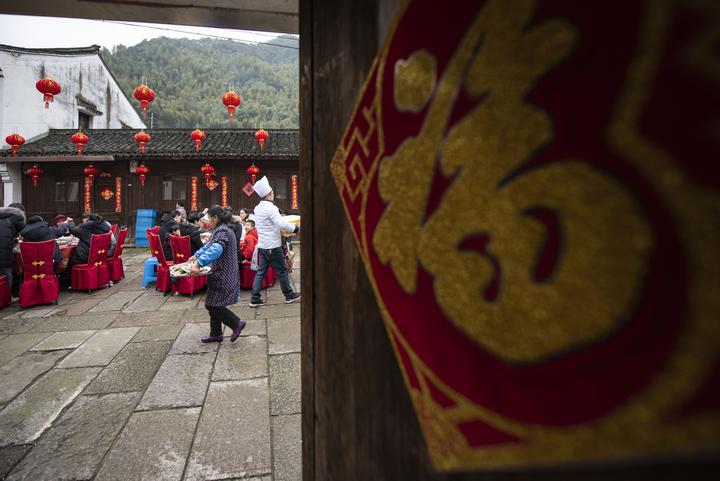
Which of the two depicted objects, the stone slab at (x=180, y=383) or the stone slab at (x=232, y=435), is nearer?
the stone slab at (x=232, y=435)

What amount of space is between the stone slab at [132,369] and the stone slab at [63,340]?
0.61m

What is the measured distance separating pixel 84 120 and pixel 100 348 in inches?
690

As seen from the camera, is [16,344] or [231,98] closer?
[16,344]

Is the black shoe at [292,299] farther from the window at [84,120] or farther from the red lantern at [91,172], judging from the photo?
the window at [84,120]

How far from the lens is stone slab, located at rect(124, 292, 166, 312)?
4.81m

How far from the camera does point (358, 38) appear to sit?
79 cm

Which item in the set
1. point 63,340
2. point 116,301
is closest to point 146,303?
point 116,301

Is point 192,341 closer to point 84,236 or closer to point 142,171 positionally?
point 84,236

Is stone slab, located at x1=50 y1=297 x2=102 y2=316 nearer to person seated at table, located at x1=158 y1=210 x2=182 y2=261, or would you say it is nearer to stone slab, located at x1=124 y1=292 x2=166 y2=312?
stone slab, located at x1=124 y1=292 x2=166 y2=312

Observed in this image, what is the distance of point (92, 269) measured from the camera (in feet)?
18.4

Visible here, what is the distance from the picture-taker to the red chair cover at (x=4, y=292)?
4652 millimetres

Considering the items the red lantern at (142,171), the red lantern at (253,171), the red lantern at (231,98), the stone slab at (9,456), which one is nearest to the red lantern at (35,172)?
the red lantern at (142,171)

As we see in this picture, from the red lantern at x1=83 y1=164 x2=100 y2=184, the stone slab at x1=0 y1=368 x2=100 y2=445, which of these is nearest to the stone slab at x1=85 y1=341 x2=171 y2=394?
the stone slab at x1=0 y1=368 x2=100 y2=445

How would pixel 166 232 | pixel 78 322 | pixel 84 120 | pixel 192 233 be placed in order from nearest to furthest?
pixel 78 322 → pixel 192 233 → pixel 166 232 → pixel 84 120
